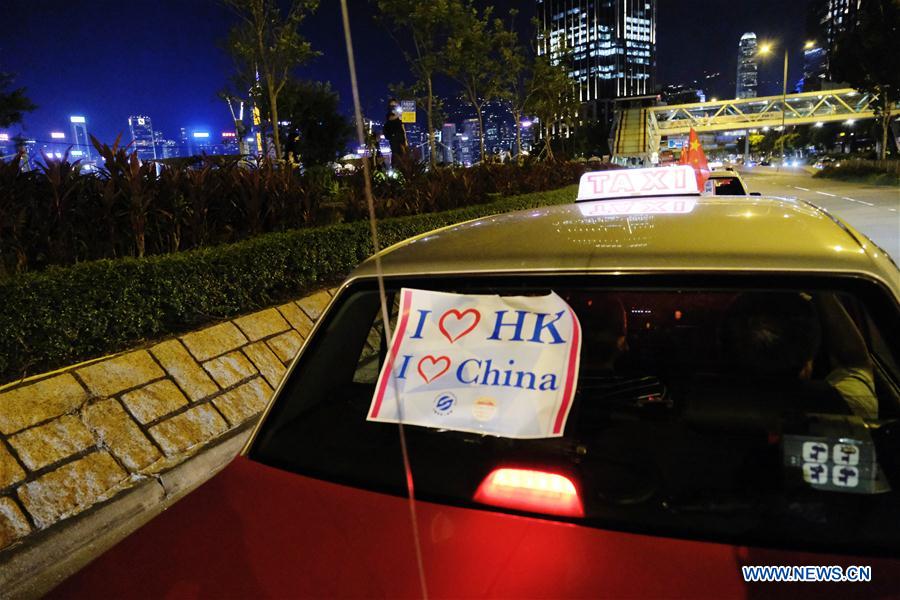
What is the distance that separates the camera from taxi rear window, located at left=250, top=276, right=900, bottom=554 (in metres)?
1.48

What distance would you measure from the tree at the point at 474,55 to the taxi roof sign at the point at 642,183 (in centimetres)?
1505

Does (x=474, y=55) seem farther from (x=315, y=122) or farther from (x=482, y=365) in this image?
(x=482, y=365)

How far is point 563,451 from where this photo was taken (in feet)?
5.73

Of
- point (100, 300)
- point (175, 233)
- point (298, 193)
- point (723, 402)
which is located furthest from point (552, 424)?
point (298, 193)

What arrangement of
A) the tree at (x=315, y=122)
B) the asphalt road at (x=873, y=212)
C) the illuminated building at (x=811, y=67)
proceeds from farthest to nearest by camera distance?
1. the illuminated building at (x=811, y=67)
2. the tree at (x=315, y=122)
3. the asphalt road at (x=873, y=212)

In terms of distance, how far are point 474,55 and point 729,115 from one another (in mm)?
66451

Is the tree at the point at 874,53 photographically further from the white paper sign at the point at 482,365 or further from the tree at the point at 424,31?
the white paper sign at the point at 482,365

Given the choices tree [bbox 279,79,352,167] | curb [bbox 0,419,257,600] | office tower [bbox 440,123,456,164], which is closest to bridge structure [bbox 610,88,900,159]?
office tower [bbox 440,123,456,164]

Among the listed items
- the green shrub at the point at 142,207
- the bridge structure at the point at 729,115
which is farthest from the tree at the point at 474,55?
the bridge structure at the point at 729,115

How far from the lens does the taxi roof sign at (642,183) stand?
11.3 feet

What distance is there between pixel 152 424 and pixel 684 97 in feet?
446

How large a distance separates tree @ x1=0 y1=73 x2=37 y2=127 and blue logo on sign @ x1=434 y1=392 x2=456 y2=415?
20498mm

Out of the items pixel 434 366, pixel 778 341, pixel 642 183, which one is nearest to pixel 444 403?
pixel 434 366

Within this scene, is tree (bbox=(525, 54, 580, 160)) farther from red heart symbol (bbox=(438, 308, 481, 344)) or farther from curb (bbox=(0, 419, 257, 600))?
red heart symbol (bbox=(438, 308, 481, 344))
